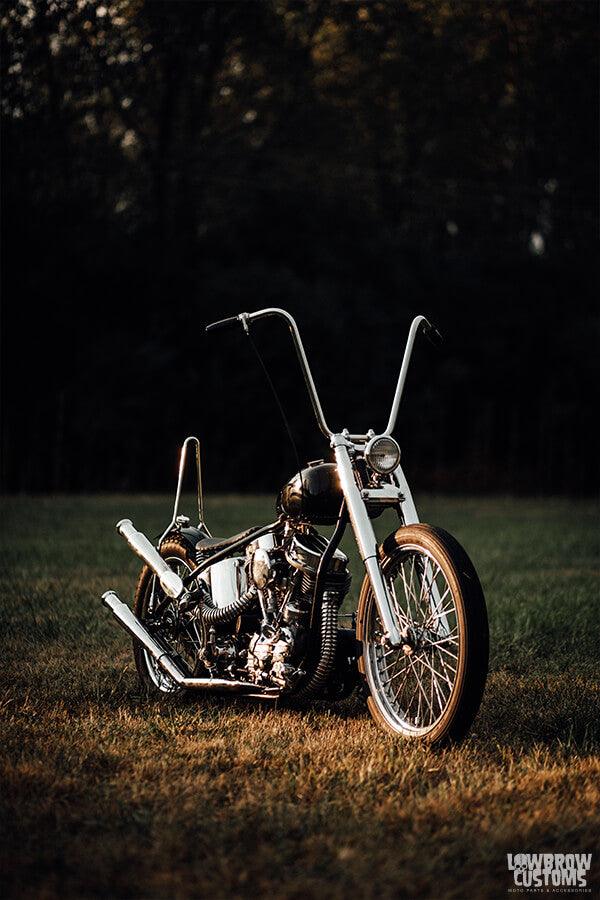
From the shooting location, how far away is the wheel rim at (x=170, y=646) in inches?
174

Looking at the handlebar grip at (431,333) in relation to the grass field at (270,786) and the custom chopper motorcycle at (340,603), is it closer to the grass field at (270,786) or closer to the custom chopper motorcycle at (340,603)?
the custom chopper motorcycle at (340,603)

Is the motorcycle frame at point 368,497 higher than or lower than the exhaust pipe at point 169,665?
higher

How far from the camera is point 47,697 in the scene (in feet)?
14.1

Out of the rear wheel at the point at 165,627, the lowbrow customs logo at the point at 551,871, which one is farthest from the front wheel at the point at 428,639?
the rear wheel at the point at 165,627

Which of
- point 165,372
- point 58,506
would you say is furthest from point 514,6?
point 58,506

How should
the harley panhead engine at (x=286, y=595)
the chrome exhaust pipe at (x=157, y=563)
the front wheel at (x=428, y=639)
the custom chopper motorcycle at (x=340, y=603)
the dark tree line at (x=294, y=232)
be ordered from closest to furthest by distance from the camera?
1. the front wheel at (x=428, y=639)
2. the custom chopper motorcycle at (x=340, y=603)
3. the harley panhead engine at (x=286, y=595)
4. the chrome exhaust pipe at (x=157, y=563)
5. the dark tree line at (x=294, y=232)

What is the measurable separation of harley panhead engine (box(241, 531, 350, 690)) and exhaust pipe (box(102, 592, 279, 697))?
0.05 metres

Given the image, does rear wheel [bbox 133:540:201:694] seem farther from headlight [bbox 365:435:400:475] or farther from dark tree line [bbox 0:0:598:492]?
dark tree line [bbox 0:0:598:492]

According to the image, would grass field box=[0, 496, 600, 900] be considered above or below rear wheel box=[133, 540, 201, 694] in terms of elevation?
below

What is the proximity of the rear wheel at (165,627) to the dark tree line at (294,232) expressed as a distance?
42.1ft

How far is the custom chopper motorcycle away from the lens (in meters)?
3.40

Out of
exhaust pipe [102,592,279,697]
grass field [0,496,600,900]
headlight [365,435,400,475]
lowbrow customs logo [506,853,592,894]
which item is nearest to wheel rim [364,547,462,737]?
grass field [0,496,600,900]

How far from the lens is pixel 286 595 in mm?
3898

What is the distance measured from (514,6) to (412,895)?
3026 cm
